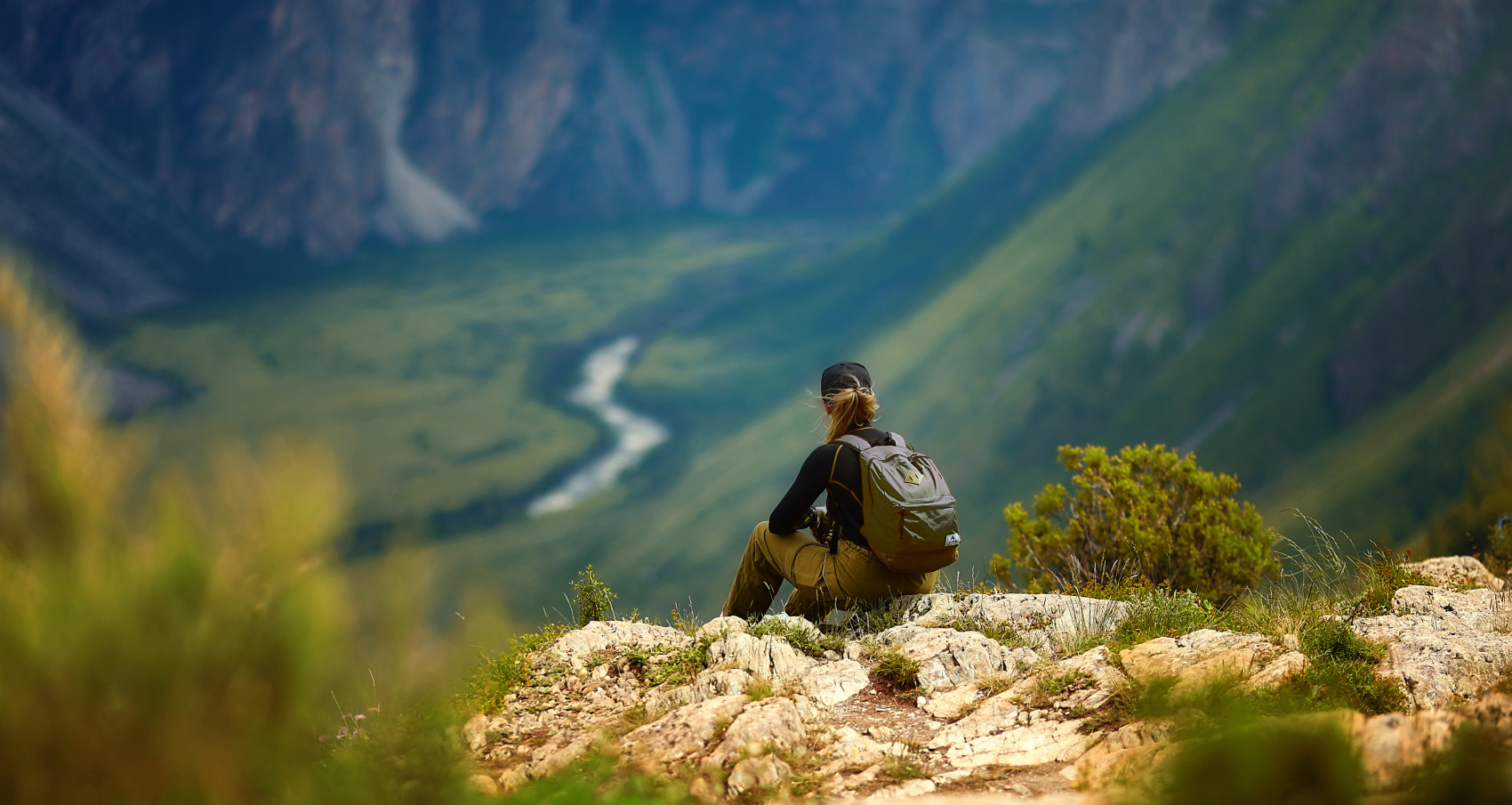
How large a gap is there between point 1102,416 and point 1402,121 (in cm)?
2703

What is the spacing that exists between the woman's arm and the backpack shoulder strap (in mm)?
60

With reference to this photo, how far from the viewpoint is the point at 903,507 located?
583cm

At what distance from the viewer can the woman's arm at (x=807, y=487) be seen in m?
6.10

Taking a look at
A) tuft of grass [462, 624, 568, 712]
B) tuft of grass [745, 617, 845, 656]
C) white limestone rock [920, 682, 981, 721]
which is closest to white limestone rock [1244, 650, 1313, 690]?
white limestone rock [920, 682, 981, 721]

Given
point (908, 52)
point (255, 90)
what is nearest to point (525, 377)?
point (255, 90)

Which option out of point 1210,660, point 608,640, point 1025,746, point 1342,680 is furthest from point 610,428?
point 1342,680

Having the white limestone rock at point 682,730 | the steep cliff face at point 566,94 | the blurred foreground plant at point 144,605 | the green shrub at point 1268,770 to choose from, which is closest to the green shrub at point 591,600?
the white limestone rock at point 682,730

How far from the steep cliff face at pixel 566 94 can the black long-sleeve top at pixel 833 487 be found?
9535 centimetres

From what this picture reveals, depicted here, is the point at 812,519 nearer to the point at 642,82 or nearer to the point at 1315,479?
the point at 1315,479

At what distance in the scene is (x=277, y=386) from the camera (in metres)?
108

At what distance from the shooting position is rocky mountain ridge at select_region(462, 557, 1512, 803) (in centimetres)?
435

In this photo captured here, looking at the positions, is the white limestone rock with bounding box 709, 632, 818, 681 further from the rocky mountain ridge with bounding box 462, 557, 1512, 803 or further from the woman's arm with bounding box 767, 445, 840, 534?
the woman's arm with bounding box 767, 445, 840, 534

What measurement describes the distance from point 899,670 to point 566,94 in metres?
181

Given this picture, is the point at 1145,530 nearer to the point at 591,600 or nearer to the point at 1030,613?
the point at 1030,613
